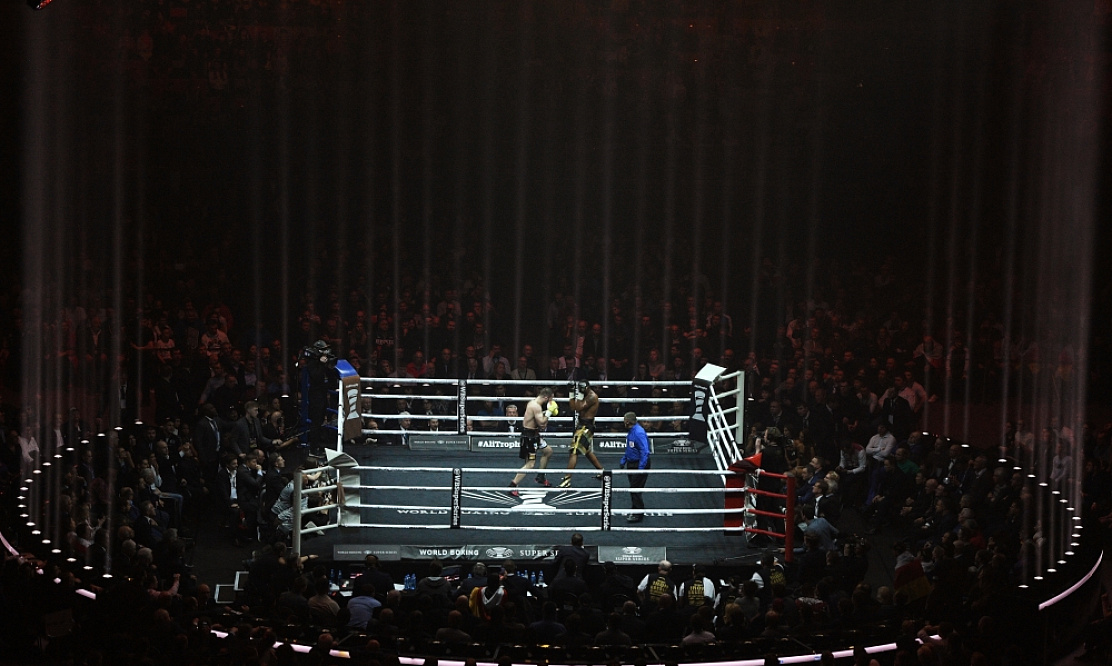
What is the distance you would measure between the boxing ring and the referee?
0.49 ft

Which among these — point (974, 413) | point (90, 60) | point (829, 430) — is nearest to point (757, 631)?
point (829, 430)

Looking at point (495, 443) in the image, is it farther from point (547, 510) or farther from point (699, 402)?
point (699, 402)

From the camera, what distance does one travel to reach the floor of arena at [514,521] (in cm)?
1429

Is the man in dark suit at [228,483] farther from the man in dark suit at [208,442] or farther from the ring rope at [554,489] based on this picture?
the ring rope at [554,489]

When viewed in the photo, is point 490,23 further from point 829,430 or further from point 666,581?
point 666,581

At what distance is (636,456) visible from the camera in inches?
620

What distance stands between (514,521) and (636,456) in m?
1.72

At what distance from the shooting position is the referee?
15289 mm

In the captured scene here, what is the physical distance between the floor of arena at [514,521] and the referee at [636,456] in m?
0.21

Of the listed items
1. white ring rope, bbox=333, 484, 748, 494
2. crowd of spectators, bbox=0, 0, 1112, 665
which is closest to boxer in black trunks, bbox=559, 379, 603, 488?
white ring rope, bbox=333, 484, 748, 494

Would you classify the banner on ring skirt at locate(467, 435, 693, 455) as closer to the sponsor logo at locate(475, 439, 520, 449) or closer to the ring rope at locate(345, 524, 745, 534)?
the sponsor logo at locate(475, 439, 520, 449)

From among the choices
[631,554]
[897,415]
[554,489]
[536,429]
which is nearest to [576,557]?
[631,554]

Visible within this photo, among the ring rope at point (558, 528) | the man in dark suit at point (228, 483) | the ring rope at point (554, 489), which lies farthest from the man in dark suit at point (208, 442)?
the ring rope at point (558, 528)

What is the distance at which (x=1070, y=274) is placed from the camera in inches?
958
